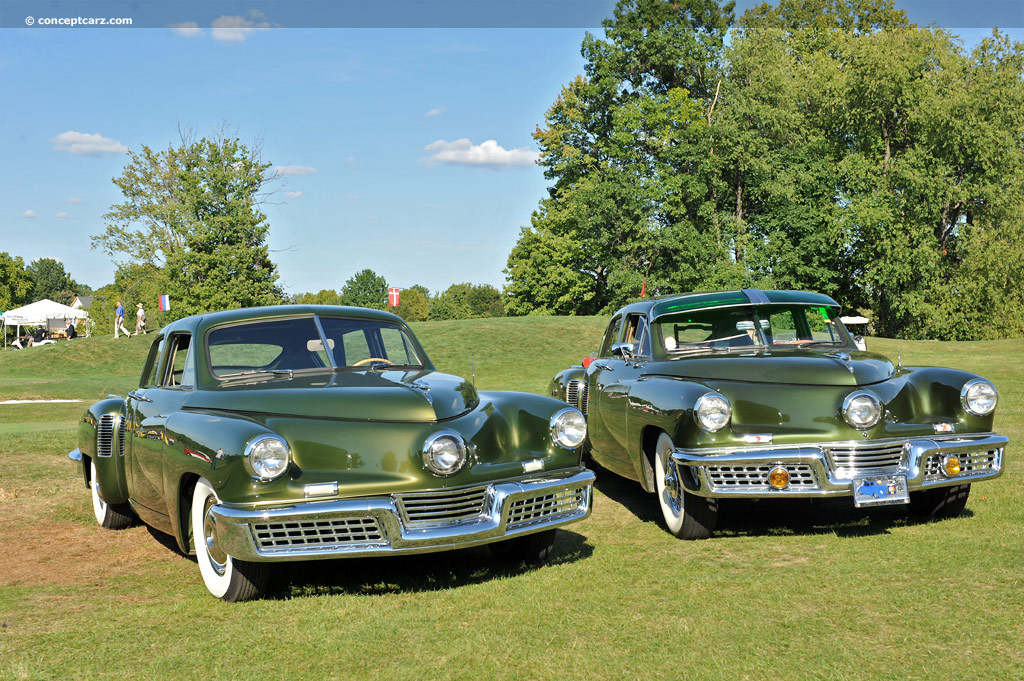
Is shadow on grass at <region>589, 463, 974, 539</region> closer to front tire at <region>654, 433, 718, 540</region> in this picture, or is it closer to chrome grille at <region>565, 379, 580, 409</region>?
front tire at <region>654, 433, 718, 540</region>

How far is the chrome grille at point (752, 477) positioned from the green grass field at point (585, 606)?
0.43 meters

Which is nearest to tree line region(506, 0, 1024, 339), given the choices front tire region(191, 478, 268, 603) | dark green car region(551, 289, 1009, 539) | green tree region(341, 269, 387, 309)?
dark green car region(551, 289, 1009, 539)

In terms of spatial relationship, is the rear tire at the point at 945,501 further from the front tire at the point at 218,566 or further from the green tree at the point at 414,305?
the green tree at the point at 414,305

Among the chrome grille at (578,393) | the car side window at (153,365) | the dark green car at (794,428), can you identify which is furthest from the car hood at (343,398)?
the chrome grille at (578,393)

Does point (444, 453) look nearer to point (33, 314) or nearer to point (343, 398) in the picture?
point (343, 398)

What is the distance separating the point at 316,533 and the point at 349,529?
0.56 ft

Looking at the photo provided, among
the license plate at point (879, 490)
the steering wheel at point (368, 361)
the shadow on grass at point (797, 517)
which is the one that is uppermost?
the steering wheel at point (368, 361)

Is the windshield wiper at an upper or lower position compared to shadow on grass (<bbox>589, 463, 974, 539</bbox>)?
upper

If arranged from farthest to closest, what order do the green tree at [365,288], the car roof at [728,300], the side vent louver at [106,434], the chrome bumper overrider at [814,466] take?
the green tree at [365,288]
the car roof at [728,300]
the side vent louver at [106,434]
the chrome bumper overrider at [814,466]

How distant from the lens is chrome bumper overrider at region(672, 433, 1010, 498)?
6133 millimetres

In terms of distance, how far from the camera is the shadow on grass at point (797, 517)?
22.3 ft

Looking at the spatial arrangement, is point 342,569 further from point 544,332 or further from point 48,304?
point 48,304

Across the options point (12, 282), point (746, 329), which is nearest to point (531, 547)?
point (746, 329)

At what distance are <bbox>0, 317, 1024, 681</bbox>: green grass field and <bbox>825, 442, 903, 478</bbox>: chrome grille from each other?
520 mm
